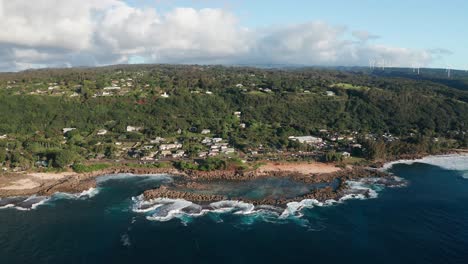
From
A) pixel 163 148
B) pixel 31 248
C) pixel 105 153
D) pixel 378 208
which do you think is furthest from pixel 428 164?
pixel 31 248

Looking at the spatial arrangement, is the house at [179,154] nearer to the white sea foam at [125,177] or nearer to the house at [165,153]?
the house at [165,153]

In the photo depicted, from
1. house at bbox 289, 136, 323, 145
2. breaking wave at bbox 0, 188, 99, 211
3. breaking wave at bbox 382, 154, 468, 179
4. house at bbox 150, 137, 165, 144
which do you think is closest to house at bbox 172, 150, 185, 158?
house at bbox 150, 137, 165, 144

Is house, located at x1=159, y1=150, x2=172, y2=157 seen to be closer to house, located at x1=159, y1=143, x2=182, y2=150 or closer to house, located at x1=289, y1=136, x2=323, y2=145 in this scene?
house, located at x1=159, y1=143, x2=182, y2=150

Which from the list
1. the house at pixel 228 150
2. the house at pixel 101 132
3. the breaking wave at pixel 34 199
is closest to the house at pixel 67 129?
the house at pixel 101 132

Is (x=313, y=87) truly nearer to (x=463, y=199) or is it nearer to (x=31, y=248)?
(x=463, y=199)

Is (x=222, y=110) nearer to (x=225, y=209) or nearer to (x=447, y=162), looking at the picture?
(x=447, y=162)
